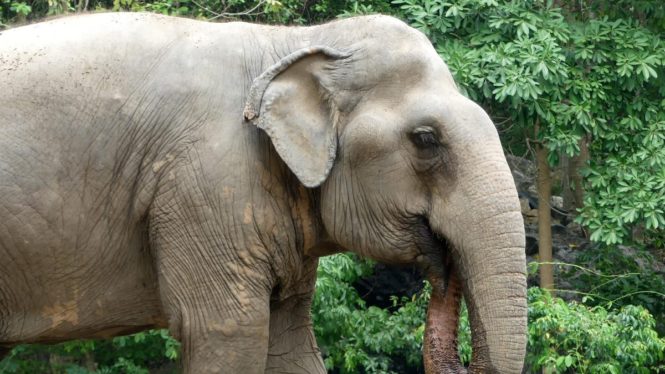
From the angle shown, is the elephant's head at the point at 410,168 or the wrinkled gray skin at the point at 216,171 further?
the wrinkled gray skin at the point at 216,171

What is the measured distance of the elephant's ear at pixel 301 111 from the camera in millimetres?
5625

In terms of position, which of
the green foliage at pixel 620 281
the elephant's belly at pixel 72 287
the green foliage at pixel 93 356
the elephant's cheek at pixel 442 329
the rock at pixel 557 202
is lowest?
the rock at pixel 557 202

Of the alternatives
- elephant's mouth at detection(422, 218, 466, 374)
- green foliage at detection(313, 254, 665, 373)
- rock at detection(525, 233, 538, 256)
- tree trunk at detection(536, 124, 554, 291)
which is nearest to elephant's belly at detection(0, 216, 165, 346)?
elephant's mouth at detection(422, 218, 466, 374)

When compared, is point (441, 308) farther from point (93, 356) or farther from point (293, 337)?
point (93, 356)

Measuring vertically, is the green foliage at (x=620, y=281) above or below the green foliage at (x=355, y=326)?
below

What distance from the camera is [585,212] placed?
9805 millimetres

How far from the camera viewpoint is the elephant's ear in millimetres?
5625

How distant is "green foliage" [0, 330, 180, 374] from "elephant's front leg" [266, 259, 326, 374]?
3.11m

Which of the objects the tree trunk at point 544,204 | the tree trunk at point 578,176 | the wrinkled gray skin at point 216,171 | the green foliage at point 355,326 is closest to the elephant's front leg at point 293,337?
the wrinkled gray skin at point 216,171

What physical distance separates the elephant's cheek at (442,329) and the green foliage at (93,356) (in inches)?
160

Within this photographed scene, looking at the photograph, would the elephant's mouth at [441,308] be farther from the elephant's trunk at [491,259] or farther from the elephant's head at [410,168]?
the elephant's trunk at [491,259]

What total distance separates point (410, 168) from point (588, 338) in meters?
3.79

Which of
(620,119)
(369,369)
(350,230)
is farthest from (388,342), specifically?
(350,230)

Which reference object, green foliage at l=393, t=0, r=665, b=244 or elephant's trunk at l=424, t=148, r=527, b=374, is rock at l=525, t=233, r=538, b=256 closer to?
green foliage at l=393, t=0, r=665, b=244
